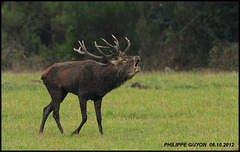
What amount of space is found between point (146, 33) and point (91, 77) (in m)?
17.2

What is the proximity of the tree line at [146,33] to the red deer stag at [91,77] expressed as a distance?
12.4 m

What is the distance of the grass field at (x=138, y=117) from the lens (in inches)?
356

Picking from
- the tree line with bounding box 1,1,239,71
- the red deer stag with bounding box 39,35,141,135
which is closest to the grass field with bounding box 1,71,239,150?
the red deer stag with bounding box 39,35,141,135

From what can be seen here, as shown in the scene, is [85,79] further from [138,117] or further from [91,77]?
[138,117]

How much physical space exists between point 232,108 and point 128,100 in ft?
10.9

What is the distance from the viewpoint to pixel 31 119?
39.7 ft

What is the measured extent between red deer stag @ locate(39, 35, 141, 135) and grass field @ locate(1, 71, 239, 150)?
78 cm

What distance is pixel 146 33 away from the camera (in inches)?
1045

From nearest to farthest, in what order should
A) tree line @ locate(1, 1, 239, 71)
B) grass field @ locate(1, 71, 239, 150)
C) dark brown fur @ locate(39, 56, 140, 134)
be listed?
grass field @ locate(1, 71, 239, 150) < dark brown fur @ locate(39, 56, 140, 134) < tree line @ locate(1, 1, 239, 71)

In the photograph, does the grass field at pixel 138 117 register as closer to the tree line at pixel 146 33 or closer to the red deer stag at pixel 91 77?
the red deer stag at pixel 91 77

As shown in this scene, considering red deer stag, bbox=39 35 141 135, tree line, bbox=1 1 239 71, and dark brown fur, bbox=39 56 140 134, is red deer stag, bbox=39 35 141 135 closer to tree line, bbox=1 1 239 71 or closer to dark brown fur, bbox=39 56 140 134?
dark brown fur, bbox=39 56 140 134

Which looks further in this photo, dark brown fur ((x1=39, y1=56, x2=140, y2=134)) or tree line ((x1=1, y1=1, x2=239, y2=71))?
tree line ((x1=1, y1=1, x2=239, y2=71))

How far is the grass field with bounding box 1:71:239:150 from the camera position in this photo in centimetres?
905

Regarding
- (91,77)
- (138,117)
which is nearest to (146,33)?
(138,117)
